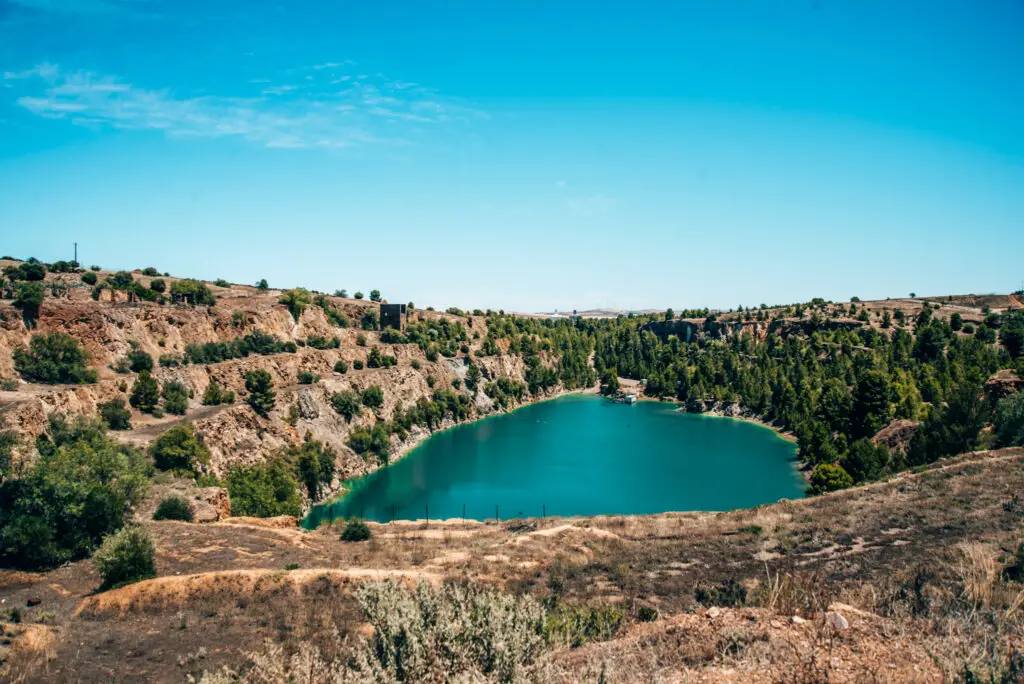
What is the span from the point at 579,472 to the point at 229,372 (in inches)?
1680

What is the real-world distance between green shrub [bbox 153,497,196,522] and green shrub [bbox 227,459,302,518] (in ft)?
36.4

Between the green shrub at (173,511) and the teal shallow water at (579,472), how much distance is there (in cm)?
Answer: 1894

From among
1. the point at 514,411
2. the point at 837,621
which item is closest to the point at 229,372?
the point at 514,411

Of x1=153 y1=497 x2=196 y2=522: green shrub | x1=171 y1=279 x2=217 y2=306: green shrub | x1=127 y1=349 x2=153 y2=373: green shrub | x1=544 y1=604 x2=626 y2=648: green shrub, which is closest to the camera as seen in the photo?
x1=544 y1=604 x2=626 y2=648: green shrub

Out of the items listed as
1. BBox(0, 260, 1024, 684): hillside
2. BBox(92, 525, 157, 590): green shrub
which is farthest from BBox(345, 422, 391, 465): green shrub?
BBox(92, 525, 157, 590): green shrub

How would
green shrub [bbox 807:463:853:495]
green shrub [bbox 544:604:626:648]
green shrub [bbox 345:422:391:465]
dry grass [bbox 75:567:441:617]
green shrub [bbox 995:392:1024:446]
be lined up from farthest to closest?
green shrub [bbox 345:422:391:465] < green shrub [bbox 807:463:853:495] < green shrub [bbox 995:392:1024:446] < dry grass [bbox 75:567:441:617] < green shrub [bbox 544:604:626:648]

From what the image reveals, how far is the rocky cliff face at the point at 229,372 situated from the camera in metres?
A: 46.2

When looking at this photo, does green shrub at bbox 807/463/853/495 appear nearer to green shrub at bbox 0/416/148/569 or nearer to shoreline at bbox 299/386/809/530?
shoreline at bbox 299/386/809/530

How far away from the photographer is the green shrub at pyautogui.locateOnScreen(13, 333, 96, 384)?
1831 inches

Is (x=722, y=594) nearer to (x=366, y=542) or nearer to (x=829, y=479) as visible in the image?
(x=366, y=542)

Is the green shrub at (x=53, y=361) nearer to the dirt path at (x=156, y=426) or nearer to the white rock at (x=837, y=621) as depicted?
the dirt path at (x=156, y=426)

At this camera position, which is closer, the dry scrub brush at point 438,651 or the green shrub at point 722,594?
the dry scrub brush at point 438,651

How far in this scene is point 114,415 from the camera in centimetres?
4612

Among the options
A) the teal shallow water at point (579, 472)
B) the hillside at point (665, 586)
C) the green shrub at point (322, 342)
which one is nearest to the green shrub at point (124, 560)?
the hillside at point (665, 586)
